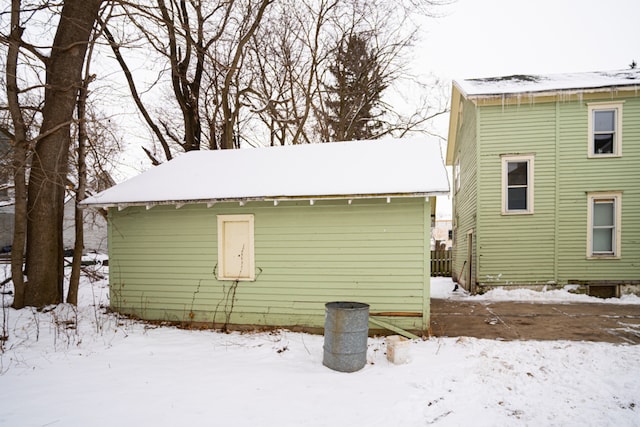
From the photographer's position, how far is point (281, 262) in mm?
7602

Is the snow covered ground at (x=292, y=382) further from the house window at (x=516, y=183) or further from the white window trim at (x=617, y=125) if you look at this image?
the white window trim at (x=617, y=125)

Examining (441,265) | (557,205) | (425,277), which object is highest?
(557,205)

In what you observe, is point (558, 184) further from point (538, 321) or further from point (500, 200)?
point (538, 321)

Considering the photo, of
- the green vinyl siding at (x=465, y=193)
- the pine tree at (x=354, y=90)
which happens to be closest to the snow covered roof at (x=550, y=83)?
the green vinyl siding at (x=465, y=193)

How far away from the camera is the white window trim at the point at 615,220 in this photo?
11.3 metres

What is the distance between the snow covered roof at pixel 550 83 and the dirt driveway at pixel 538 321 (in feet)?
21.6

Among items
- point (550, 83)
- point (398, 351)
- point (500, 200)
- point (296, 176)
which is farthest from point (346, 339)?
point (550, 83)

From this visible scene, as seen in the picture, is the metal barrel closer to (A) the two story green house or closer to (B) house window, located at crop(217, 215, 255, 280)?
(B) house window, located at crop(217, 215, 255, 280)

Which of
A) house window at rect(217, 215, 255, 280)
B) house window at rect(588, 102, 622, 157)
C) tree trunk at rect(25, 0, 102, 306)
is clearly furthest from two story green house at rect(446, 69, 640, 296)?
tree trunk at rect(25, 0, 102, 306)

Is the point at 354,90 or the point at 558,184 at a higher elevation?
the point at 354,90

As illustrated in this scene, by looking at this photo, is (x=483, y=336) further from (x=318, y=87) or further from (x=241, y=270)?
(x=318, y=87)

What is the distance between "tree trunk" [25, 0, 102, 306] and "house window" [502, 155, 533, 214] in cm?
1229

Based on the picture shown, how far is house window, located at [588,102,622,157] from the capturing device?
11336mm

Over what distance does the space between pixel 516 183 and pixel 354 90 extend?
1018cm
